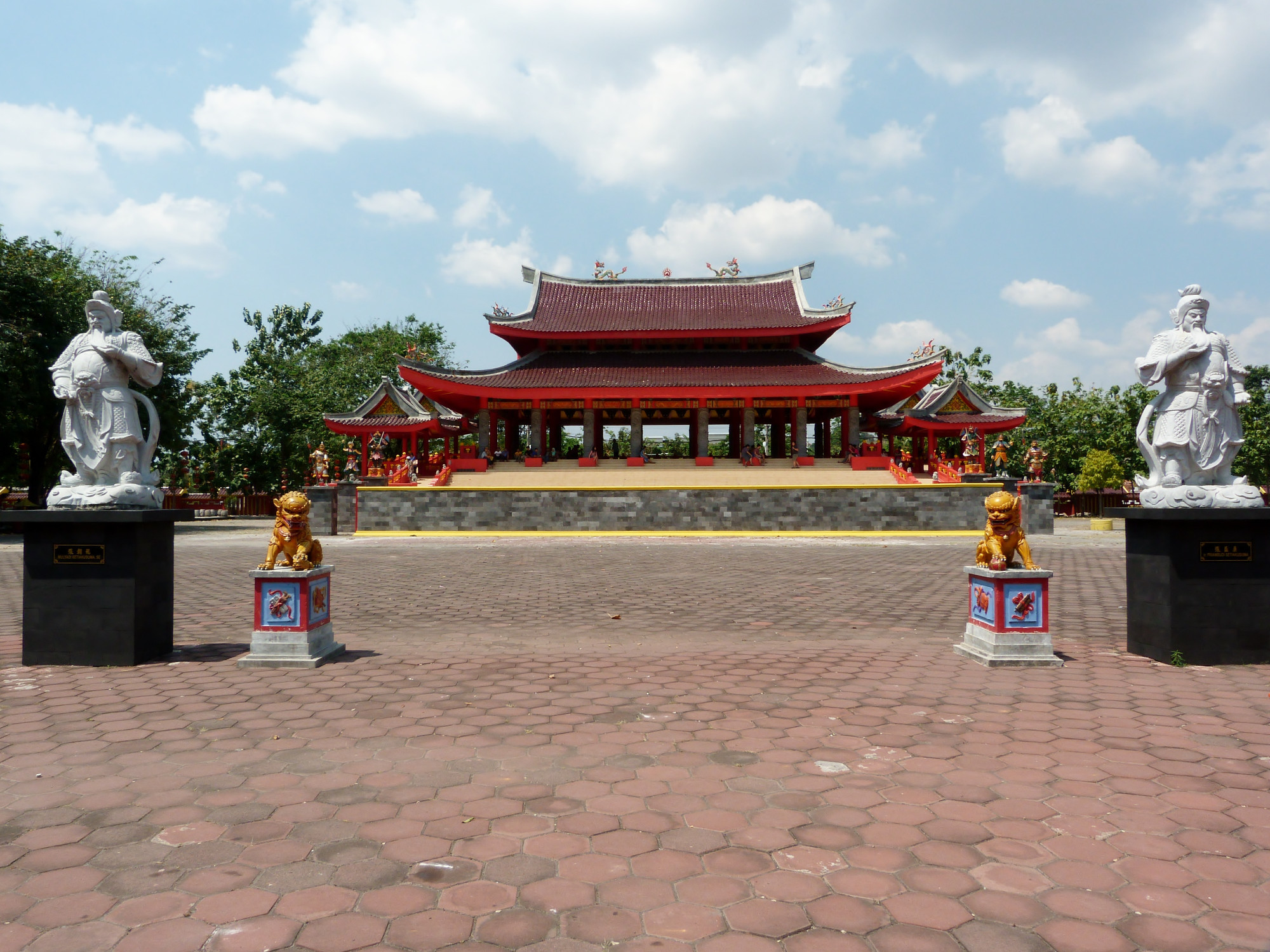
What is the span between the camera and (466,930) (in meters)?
2.32

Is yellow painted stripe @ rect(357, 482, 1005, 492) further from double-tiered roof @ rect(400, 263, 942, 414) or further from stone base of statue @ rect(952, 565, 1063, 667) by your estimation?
stone base of statue @ rect(952, 565, 1063, 667)

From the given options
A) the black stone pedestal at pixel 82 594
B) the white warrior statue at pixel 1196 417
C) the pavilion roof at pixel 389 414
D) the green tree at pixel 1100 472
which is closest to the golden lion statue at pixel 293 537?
the black stone pedestal at pixel 82 594

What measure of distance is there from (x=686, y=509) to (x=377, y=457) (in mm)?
10138

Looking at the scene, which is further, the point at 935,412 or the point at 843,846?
the point at 935,412

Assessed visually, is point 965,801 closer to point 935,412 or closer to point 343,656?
point 343,656

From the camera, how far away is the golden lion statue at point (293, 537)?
20.0 feet

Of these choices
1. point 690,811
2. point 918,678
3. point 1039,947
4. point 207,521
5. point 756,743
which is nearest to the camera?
point 1039,947

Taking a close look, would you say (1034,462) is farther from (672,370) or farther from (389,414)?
(389,414)

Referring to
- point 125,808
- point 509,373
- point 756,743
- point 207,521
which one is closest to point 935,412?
point 509,373

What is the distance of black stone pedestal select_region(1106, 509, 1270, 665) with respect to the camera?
5.75m

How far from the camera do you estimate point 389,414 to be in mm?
28094

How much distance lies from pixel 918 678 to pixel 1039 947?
3.27 meters

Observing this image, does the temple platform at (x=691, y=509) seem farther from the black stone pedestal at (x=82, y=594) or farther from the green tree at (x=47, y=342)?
the black stone pedestal at (x=82, y=594)

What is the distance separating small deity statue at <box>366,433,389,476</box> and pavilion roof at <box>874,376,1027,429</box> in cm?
1834
